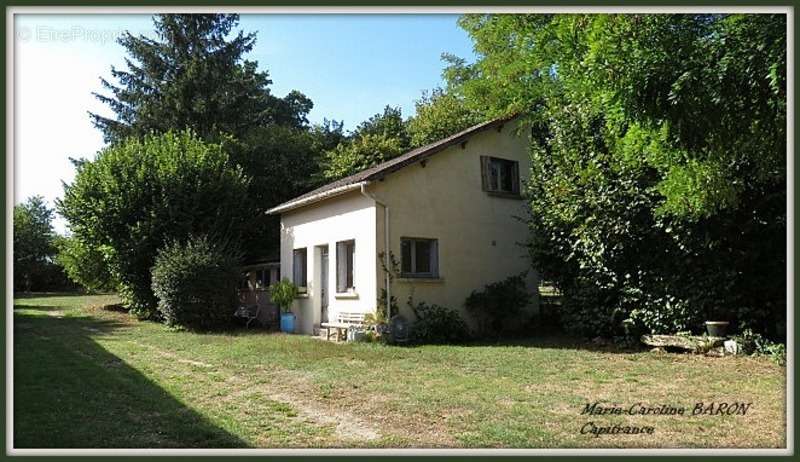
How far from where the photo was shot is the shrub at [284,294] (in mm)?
18516

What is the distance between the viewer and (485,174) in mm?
17797

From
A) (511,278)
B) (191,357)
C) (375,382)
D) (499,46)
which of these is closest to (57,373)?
(191,357)

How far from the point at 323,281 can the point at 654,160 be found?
36.4 feet

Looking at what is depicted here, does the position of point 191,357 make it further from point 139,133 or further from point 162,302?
point 139,133

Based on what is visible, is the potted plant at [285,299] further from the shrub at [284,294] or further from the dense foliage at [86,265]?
the dense foliage at [86,265]

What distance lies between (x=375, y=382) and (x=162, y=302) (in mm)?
12035

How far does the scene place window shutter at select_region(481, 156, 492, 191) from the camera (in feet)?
58.1

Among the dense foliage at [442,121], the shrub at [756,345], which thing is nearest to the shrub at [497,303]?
the shrub at [756,345]

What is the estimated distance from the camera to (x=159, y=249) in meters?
20.8

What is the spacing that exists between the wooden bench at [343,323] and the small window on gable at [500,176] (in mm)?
5048

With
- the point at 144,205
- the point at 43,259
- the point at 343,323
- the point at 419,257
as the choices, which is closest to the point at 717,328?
the point at 419,257

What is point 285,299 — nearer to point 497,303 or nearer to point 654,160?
point 497,303

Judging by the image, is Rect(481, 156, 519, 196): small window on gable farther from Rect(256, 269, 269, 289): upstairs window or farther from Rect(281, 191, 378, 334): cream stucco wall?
Rect(256, 269, 269, 289): upstairs window

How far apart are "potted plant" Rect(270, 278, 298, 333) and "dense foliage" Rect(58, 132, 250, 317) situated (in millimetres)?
4573
